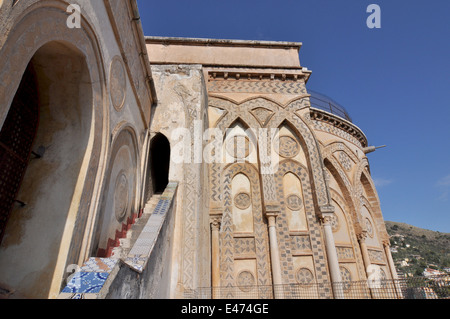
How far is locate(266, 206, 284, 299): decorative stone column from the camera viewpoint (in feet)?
21.3

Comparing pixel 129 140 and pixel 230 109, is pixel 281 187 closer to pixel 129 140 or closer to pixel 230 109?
pixel 230 109

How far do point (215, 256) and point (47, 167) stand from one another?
4716 millimetres

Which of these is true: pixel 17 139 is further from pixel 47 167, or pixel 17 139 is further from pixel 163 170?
pixel 163 170

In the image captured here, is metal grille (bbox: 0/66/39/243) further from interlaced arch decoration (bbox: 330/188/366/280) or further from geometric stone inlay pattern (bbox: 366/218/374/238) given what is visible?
geometric stone inlay pattern (bbox: 366/218/374/238)

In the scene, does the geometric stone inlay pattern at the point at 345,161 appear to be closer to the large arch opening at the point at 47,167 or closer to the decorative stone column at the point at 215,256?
the decorative stone column at the point at 215,256

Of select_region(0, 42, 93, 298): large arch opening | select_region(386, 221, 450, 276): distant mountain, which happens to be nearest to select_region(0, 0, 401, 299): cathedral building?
select_region(0, 42, 93, 298): large arch opening

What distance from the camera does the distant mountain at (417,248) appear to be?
27908 mm

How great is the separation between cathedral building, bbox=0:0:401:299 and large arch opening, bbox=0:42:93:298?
1 centimetres

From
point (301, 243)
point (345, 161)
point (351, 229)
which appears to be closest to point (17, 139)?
point (301, 243)

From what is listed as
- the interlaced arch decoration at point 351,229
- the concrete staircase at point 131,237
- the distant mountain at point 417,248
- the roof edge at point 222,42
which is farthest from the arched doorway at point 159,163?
the distant mountain at point 417,248

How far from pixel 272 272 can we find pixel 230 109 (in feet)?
15.4

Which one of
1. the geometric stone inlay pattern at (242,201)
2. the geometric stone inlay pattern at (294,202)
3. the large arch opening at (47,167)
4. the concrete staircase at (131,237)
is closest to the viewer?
the large arch opening at (47,167)

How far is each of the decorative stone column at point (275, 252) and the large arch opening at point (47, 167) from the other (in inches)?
203
